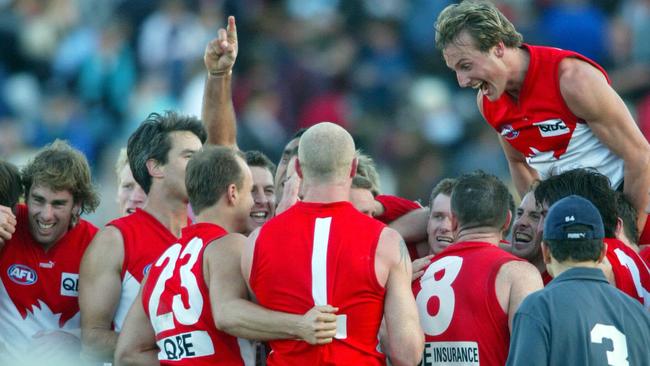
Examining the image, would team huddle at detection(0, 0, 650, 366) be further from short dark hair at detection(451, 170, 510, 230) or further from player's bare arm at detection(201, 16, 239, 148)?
player's bare arm at detection(201, 16, 239, 148)

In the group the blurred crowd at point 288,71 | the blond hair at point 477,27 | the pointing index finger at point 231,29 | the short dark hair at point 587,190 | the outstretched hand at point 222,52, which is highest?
the blurred crowd at point 288,71

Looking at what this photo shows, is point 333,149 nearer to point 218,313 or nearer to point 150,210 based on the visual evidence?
point 218,313

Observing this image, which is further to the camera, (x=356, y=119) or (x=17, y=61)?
(x=17, y=61)

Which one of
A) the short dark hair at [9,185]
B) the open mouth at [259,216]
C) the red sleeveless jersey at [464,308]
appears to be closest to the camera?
the red sleeveless jersey at [464,308]

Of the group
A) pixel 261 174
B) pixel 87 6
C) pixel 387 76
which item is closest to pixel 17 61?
pixel 87 6

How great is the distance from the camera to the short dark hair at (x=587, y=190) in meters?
6.32

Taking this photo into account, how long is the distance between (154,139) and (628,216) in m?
2.90

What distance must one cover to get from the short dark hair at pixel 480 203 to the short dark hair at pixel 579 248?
861 mm

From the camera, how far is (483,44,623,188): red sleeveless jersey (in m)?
6.64

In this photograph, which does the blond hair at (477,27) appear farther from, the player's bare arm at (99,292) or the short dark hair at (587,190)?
the player's bare arm at (99,292)

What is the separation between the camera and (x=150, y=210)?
7273 millimetres

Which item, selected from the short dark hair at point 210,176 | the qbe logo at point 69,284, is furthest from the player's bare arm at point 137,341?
the qbe logo at point 69,284

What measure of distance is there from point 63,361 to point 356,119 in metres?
7.48

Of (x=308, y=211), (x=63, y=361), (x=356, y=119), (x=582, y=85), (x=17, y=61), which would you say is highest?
(x=17, y=61)
